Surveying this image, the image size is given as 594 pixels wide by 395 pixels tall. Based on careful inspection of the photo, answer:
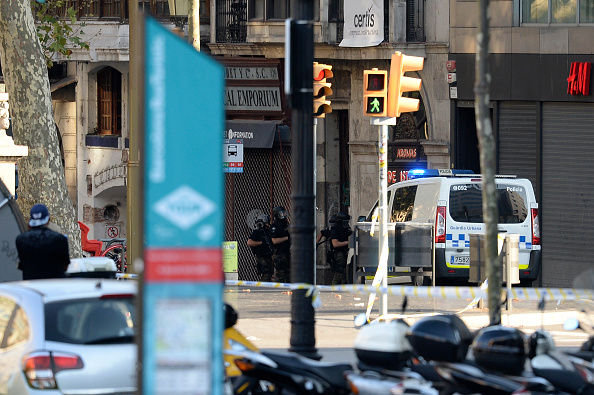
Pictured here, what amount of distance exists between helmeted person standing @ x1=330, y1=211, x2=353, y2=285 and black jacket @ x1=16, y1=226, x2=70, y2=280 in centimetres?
995

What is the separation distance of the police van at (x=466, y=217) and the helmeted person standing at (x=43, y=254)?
780 cm

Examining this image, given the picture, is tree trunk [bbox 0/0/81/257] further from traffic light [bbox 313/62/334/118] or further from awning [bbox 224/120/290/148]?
awning [bbox 224/120/290/148]

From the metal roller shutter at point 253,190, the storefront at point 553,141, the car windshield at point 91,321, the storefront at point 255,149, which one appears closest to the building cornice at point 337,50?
the storefront at point 255,149

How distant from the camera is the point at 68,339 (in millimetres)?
7109

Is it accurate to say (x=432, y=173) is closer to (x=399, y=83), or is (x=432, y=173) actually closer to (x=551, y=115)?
(x=551, y=115)

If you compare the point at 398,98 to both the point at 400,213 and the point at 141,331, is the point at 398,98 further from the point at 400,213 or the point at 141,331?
the point at 141,331

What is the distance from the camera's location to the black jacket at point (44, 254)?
973 cm

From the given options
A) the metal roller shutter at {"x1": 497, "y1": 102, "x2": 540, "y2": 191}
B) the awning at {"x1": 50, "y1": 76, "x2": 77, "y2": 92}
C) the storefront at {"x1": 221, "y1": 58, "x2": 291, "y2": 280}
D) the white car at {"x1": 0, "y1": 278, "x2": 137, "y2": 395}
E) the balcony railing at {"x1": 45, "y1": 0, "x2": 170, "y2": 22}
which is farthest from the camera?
the awning at {"x1": 50, "y1": 76, "x2": 77, "y2": 92}

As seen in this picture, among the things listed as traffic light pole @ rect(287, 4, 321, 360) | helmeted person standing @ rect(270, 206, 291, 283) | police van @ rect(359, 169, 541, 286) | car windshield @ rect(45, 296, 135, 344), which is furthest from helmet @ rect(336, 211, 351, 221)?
car windshield @ rect(45, 296, 135, 344)

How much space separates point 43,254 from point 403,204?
9635mm

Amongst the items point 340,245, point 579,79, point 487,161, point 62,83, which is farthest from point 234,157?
point 487,161

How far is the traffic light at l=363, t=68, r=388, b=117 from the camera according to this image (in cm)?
1336

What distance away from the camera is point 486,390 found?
6.37 m

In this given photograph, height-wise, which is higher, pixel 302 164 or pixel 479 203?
pixel 302 164
